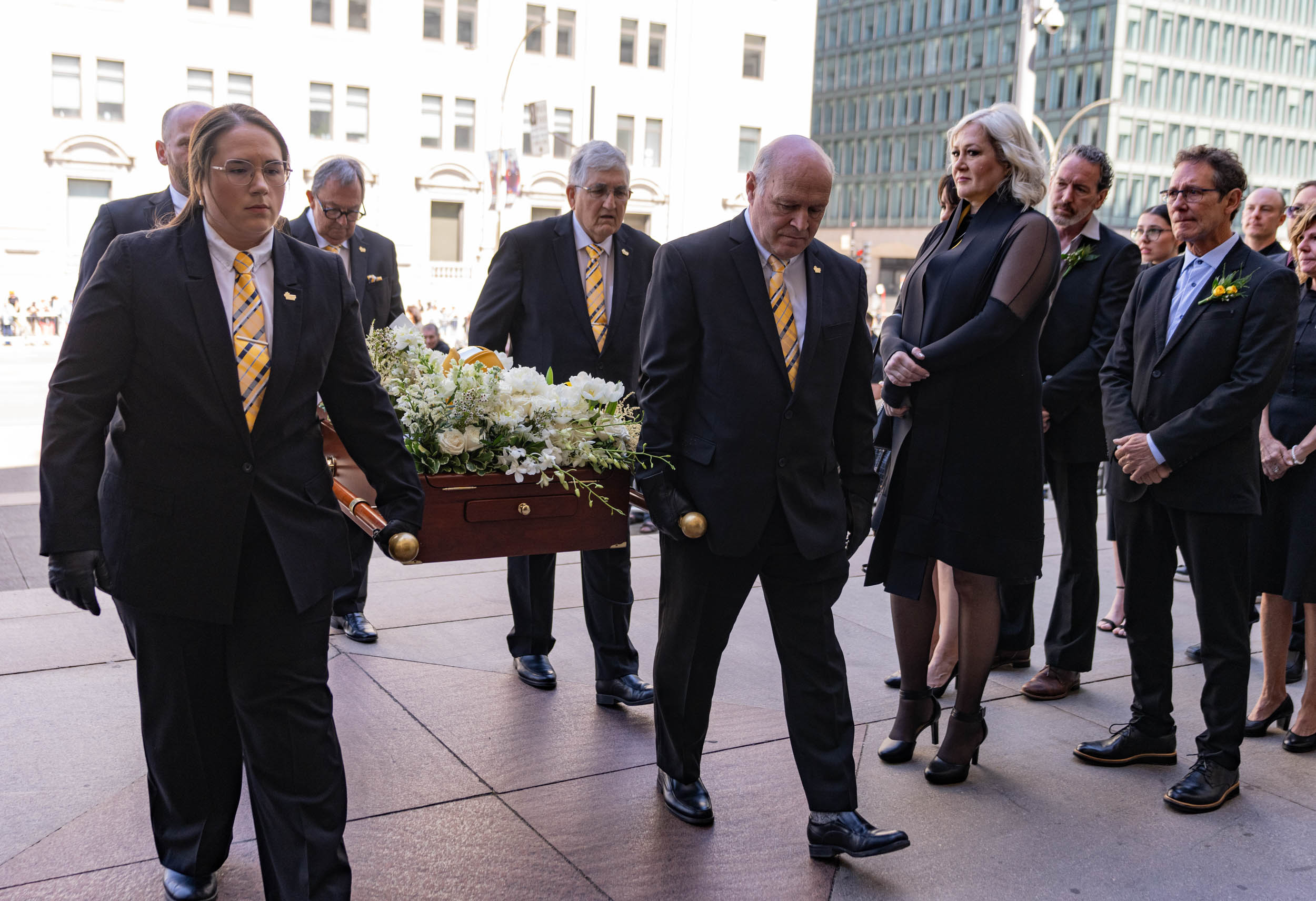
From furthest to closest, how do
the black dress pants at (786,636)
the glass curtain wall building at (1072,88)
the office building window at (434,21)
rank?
the glass curtain wall building at (1072,88) < the office building window at (434,21) < the black dress pants at (786,636)

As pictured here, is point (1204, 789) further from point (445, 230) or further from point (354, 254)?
point (445, 230)

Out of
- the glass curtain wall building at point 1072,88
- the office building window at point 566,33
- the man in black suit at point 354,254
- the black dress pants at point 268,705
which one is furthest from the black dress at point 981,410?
the glass curtain wall building at point 1072,88

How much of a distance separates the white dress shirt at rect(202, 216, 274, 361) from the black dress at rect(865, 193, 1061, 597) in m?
2.22

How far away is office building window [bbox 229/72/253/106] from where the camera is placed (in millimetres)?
42188

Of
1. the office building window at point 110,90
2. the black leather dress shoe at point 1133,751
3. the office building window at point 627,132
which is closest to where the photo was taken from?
the black leather dress shoe at point 1133,751

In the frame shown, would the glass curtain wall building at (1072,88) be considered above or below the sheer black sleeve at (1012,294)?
above

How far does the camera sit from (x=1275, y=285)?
411 centimetres

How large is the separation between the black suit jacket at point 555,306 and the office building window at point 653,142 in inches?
1784

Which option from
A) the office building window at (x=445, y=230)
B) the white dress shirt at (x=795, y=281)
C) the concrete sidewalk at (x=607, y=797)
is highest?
the office building window at (x=445, y=230)

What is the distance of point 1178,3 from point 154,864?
85.8 metres

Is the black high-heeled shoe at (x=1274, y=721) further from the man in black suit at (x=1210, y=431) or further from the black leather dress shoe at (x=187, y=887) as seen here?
the black leather dress shoe at (x=187, y=887)

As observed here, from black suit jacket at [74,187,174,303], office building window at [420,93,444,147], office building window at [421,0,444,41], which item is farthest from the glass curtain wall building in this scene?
black suit jacket at [74,187,174,303]

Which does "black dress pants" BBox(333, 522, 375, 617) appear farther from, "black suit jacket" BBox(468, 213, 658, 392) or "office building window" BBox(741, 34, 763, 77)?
"office building window" BBox(741, 34, 763, 77)

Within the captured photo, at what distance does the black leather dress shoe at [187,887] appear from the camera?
127 inches
